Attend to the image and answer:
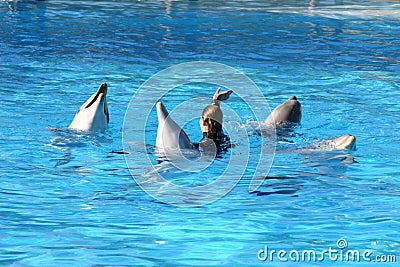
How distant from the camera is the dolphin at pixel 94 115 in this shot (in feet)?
19.7

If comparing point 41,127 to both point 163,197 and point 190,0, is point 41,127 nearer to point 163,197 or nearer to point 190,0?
point 163,197

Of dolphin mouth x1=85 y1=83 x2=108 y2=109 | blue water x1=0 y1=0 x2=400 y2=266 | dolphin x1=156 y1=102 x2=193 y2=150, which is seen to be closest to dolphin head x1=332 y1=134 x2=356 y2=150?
blue water x1=0 y1=0 x2=400 y2=266

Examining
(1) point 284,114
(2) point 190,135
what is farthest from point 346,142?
(2) point 190,135

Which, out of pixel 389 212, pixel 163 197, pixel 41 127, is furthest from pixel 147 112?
pixel 389 212

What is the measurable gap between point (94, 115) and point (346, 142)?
2.00 meters

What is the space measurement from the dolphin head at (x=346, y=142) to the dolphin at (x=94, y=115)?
1.87 meters

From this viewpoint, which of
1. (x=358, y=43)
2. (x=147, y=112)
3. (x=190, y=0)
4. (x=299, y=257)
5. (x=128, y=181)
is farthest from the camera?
(x=190, y=0)

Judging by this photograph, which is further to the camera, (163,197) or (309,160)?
(309,160)

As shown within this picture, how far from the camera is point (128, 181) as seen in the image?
5.04 m

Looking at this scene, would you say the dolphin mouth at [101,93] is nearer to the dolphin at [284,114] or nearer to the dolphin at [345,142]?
the dolphin at [284,114]

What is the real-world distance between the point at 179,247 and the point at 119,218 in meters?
0.53

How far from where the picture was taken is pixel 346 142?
5645 mm

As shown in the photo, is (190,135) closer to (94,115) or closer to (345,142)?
(94,115)

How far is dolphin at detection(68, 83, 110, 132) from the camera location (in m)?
6.00
